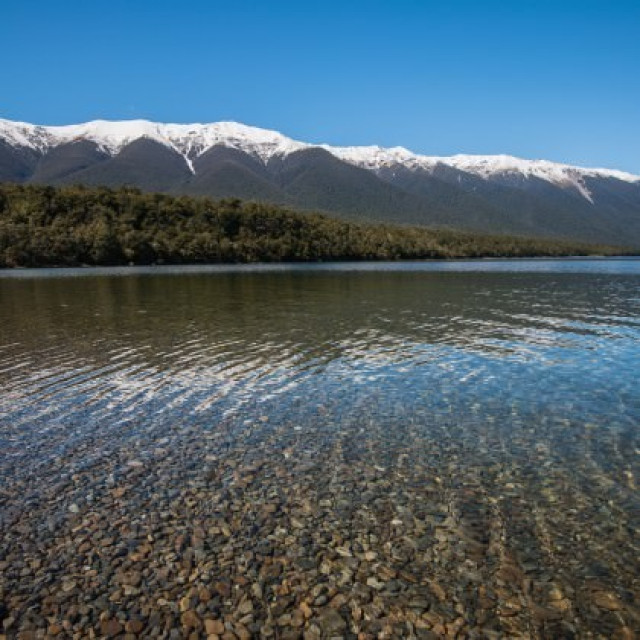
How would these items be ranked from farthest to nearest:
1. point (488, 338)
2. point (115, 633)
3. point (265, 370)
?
point (488, 338), point (265, 370), point (115, 633)

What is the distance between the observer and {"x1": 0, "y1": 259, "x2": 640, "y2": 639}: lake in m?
8.84

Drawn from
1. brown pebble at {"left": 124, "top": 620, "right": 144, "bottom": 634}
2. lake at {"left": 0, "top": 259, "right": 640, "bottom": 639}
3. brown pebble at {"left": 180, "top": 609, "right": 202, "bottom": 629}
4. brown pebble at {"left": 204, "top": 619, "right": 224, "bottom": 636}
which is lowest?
lake at {"left": 0, "top": 259, "right": 640, "bottom": 639}

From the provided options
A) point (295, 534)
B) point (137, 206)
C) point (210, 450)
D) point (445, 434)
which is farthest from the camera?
point (137, 206)

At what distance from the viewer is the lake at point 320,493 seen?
8844mm

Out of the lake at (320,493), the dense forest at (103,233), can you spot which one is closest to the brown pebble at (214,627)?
the lake at (320,493)

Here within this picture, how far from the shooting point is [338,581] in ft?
31.3

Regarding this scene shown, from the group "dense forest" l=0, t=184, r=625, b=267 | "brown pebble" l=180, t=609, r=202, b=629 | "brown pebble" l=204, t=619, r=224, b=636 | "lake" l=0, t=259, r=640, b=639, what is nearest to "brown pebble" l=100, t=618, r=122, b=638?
"lake" l=0, t=259, r=640, b=639

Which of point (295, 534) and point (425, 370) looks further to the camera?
point (425, 370)

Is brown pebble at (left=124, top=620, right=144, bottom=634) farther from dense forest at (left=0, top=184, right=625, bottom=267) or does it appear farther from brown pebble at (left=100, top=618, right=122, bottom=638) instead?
dense forest at (left=0, top=184, right=625, bottom=267)

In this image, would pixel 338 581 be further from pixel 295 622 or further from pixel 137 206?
pixel 137 206

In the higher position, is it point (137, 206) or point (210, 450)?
point (137, 206)

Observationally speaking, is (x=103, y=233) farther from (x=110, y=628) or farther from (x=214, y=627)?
(x=214, y=627)

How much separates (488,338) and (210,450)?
24857 mm

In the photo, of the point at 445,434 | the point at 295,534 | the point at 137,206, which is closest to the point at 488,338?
the point at 445,434
